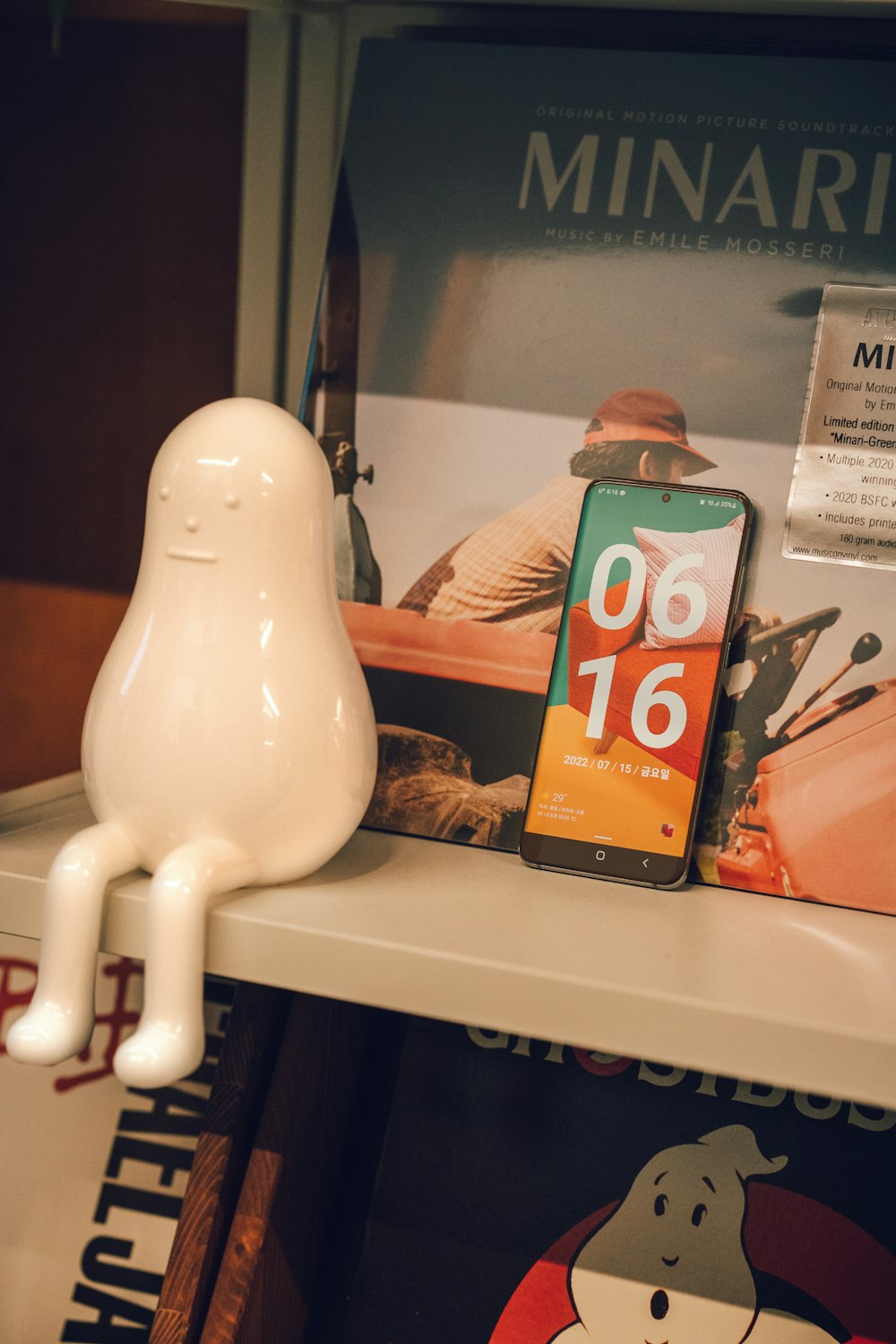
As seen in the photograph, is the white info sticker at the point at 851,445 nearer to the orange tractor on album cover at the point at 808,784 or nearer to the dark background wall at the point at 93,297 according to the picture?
the orange tractor on album cover at the point at 808,784

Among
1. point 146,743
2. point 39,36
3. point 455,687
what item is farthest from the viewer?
point 39,36

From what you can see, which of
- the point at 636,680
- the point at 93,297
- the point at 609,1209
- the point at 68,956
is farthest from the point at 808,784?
the point at 93,297

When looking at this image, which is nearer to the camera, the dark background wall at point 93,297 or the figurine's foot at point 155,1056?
the figurine's foot at point 155,1056

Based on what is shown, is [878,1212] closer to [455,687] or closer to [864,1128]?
[864,1128]

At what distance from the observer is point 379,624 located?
0.58 m

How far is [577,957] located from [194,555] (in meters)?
0.23

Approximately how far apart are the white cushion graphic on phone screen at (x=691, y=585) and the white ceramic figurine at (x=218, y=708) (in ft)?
0.53

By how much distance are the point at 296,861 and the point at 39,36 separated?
2.14 ft

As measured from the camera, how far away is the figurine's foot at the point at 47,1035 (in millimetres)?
413

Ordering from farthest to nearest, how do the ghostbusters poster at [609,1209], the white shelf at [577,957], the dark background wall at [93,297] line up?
the dark background wall at [93,297]
the ghostbusters poster at [609,1209]
the white shelf at [577,957]

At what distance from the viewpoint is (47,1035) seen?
0.42 m

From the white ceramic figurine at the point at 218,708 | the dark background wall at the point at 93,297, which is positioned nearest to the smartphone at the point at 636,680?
the white ceramic figurine at the point at 218,708

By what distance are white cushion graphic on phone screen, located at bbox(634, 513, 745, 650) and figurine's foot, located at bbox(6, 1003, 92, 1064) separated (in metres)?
0.30

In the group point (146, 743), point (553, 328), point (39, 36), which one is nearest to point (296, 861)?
point (146, 743)
